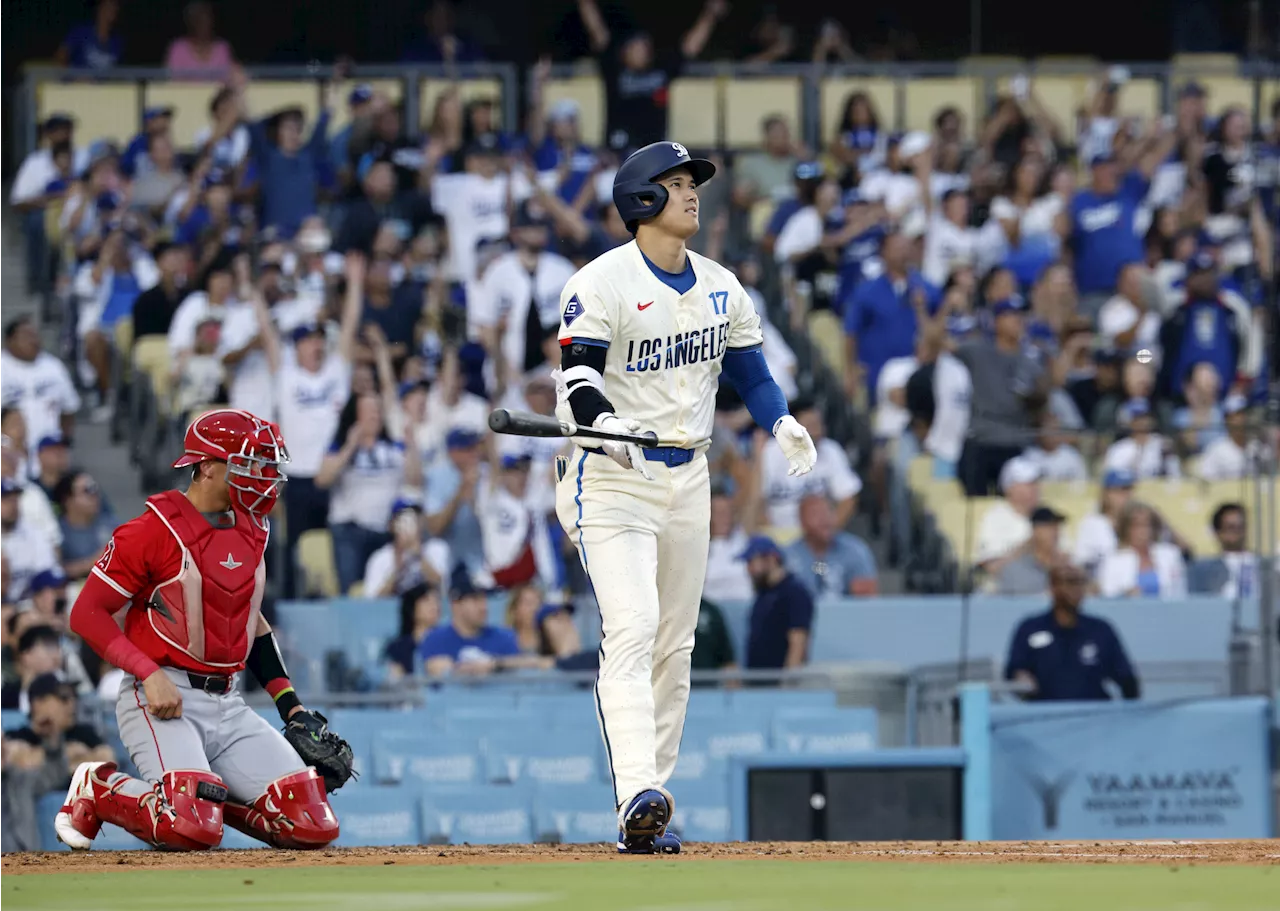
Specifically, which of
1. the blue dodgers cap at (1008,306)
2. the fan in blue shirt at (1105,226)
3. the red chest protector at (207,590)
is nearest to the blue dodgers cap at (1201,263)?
the fan in blue shirt at (1105,226)

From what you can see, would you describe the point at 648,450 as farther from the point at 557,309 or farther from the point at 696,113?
the point at 696,113

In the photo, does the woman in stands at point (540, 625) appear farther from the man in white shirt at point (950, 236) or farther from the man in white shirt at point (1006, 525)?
the man in white shirt at point (950, 236)

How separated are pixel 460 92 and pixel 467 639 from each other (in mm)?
4717

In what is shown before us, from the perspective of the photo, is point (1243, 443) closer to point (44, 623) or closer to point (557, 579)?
point (557, 579)

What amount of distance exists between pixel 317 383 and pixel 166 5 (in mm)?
3489

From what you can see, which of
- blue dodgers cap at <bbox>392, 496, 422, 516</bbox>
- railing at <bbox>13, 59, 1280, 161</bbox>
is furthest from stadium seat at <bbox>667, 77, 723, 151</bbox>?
blue dodgers cap at <bbox>392, 496, 422, 516</bbox>

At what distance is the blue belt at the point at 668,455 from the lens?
18.8 ft

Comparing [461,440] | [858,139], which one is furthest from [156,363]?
[858,139]

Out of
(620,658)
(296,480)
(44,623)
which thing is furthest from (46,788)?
(620,658)

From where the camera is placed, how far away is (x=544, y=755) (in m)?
8.89

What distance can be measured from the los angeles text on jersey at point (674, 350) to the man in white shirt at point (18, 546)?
15.9 feet

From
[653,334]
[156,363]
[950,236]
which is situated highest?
[950,236]

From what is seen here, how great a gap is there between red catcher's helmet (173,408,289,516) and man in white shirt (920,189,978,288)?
7579 mm

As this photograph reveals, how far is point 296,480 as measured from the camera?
10992 mm
